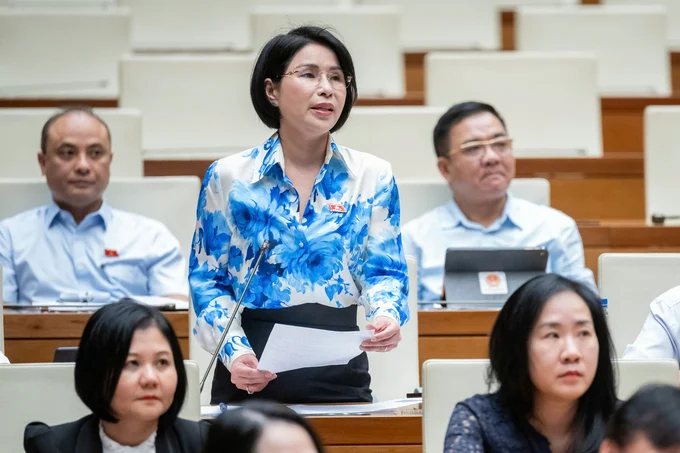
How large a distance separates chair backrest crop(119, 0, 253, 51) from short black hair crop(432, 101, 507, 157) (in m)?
0.96

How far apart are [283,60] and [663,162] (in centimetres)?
122

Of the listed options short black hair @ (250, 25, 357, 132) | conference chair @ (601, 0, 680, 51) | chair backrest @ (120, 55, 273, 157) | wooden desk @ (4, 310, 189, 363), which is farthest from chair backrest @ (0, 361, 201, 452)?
conference chair @ (601, 0, 680, 51)

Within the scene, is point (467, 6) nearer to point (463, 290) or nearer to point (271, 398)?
point (463, 290)

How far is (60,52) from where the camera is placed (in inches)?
113

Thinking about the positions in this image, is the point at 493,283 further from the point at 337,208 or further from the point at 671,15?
the point at 671,15

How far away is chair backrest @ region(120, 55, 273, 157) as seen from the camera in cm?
262

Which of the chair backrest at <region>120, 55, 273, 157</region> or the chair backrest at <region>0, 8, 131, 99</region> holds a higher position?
the chair backrest at <region>0, 8, 131, 99</region>

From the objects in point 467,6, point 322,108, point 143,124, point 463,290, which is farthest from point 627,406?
point 467,6

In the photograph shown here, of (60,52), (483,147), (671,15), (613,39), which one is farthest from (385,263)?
(671,15)

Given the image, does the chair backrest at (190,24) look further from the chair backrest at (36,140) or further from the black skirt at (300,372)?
the black skirt at (300,372)

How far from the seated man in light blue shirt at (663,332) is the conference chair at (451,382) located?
21 centimetres

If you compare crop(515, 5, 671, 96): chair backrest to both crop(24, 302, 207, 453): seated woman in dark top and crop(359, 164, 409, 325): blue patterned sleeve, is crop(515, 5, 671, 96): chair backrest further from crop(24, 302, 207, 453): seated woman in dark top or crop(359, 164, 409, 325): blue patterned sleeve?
crop(24, 302, 207, 453): seated woman in dark top

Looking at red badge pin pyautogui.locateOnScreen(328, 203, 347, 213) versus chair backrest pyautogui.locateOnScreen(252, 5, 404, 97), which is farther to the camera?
chair backrest pyautogui.locateOnScreen(252, 5, 404, 97)

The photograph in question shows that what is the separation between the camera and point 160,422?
1.16m
